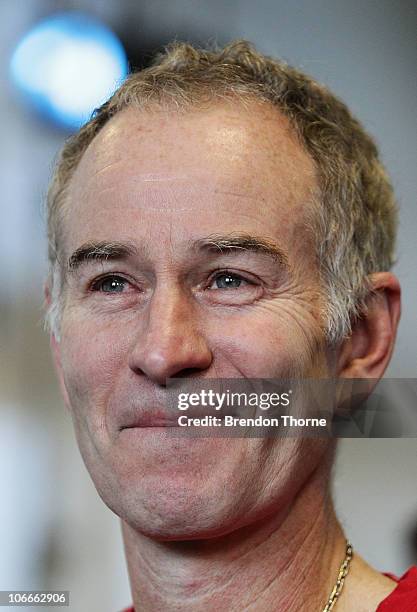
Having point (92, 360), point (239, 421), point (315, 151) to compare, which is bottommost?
point (239, 421)

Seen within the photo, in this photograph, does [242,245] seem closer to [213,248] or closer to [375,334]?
[213,248]

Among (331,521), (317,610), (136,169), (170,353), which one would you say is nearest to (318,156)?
(136,169)

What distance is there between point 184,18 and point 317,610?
1.21 meters

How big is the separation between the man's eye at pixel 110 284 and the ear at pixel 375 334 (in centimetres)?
32

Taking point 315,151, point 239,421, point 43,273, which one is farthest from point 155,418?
point 43,273

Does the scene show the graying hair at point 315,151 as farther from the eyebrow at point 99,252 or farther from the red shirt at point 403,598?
the red shirt at point 403,598

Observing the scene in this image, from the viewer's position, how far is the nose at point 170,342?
1076mm

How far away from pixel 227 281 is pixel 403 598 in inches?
17.5

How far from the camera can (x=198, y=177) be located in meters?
1.15

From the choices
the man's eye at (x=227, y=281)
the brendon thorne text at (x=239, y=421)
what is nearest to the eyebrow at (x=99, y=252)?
the man's eye at (x=227, y=281)

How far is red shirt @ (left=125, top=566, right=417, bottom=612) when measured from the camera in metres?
1.10

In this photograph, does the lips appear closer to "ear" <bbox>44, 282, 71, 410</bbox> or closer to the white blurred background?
"ear" <bbox>44, 282, 71, 410</bbox>

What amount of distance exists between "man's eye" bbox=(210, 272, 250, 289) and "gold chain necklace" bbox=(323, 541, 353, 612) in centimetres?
40

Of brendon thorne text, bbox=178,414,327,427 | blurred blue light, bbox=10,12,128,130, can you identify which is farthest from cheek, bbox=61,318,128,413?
blurred blue light, bbox=10,12,128,130
